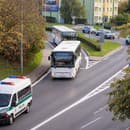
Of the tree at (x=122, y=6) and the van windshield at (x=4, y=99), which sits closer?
the van windshield at (x=4, y=99)

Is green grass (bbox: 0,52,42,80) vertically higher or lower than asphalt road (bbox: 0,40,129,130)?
higher

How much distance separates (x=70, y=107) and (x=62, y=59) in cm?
1077

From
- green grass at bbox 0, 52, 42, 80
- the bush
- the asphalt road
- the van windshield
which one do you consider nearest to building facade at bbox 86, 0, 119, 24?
the bush

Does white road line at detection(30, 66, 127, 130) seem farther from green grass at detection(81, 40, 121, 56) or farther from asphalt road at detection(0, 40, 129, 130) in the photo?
green grass at detection(81, 40, 121, 56)

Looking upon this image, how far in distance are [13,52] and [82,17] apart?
66.5 m

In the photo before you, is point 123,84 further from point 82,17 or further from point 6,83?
point 82,17

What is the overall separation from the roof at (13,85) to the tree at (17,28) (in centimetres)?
1367

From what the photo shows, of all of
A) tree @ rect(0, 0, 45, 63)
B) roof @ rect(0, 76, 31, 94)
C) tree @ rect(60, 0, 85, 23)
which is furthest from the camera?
tree @ rect(60, 0, 85, 23)

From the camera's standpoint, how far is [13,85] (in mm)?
33812

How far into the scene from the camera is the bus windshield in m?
47.9

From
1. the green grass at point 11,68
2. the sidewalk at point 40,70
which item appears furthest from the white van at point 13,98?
the sidewalk at point 40,70

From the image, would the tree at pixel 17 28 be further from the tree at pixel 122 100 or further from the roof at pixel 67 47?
the tree at pixel 122 100

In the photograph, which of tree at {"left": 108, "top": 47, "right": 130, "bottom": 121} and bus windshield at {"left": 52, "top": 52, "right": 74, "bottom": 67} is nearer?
tree at {"left": 108, "top": 47, "right": 130, "bottom": 121}

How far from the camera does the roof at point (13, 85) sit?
33.1 meters
